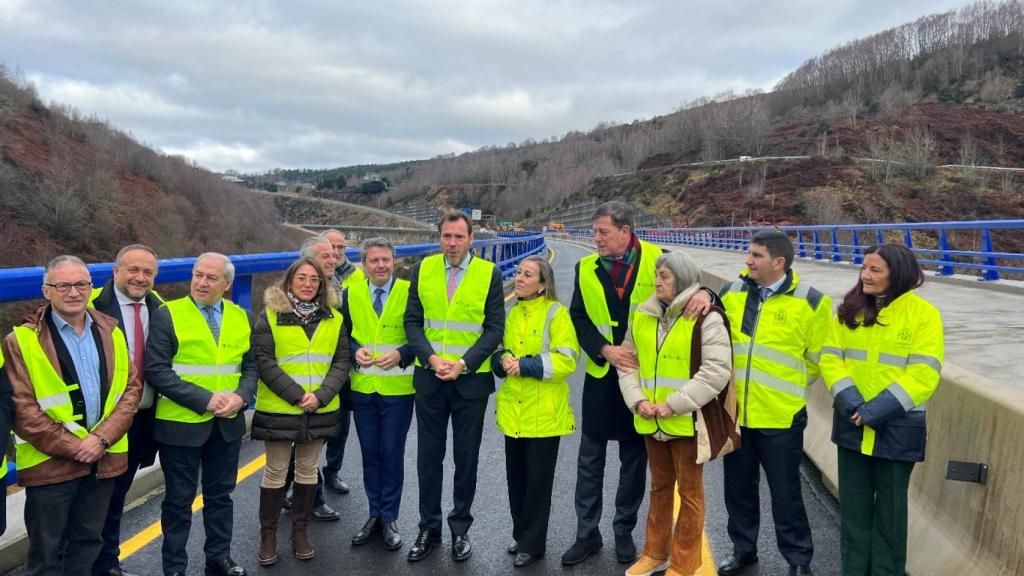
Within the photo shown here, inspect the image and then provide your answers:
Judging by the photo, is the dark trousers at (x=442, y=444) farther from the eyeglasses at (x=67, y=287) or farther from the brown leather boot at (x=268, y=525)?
the eyeglasses at (x=67, y=287)

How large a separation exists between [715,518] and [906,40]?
15915 centimetres

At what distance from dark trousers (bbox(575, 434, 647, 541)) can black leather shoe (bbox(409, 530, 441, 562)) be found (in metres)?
0.85

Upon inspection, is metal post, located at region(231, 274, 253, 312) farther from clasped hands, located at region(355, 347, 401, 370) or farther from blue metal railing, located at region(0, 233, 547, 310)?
clasped hands, located at region(355, 347, 401, 370)

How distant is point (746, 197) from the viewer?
235 feet

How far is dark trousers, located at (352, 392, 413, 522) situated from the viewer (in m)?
3.95

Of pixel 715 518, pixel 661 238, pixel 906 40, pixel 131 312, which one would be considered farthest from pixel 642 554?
pixel 906 40

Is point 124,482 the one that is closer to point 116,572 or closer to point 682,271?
point 116,572

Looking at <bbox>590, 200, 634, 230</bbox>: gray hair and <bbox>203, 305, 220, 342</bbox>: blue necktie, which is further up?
<bbox>590, 200, 634, 230</bbox>: gray hair

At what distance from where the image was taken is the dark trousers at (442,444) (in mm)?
3844

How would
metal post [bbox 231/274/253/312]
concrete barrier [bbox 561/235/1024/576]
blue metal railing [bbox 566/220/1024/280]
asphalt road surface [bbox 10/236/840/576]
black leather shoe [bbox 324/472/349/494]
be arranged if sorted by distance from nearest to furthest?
concrete barrier [bbox 561/235/1024/576] < asphalt road surface [bbox 10/236/840/576] < black leather shoe [bbox 324/472/349/494] < metal post [bbox 231/274/253/312] < blue metal railing [bbox 566/220/1024/280]

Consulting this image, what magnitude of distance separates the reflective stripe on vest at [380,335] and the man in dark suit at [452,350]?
0.44 feet

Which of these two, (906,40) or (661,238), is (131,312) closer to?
(661,238)

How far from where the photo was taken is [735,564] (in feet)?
11.6

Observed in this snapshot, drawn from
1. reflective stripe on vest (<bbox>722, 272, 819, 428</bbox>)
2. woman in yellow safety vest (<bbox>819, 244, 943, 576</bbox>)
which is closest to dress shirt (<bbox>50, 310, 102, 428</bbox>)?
reflective stripe on vest (<bbox>722, 272, 819, 428</bbox>)
